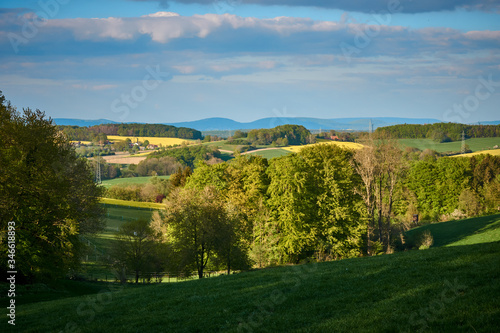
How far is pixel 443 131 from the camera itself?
6698 inches

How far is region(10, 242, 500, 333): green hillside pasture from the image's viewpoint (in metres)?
11.9

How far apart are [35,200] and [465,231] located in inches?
2426

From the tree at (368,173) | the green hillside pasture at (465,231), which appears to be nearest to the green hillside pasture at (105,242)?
the tree at (368,173)

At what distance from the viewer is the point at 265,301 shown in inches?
674

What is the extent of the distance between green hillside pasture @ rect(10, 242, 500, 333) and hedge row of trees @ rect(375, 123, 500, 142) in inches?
6083

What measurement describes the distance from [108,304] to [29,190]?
12527mm

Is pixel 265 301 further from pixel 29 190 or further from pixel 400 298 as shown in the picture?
pixel 29 190

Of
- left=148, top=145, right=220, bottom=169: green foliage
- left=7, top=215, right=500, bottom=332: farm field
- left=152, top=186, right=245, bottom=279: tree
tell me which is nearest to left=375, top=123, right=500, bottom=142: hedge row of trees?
left=148, top=145, right=220, bottom=169: green foliage

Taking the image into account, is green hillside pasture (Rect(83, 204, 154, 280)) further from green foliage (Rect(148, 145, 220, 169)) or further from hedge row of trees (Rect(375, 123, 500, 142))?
hedge row of trees (Rect(375, 123, 500, 142))

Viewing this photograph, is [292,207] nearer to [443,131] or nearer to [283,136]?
[283,136]

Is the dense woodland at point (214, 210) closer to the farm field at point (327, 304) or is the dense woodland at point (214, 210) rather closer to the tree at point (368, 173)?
the tree at point (368, 173)

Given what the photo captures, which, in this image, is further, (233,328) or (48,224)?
(48,224)

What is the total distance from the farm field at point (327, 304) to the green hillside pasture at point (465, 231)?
132ft

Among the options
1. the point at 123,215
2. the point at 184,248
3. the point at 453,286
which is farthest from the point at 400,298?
the point at 123,215
